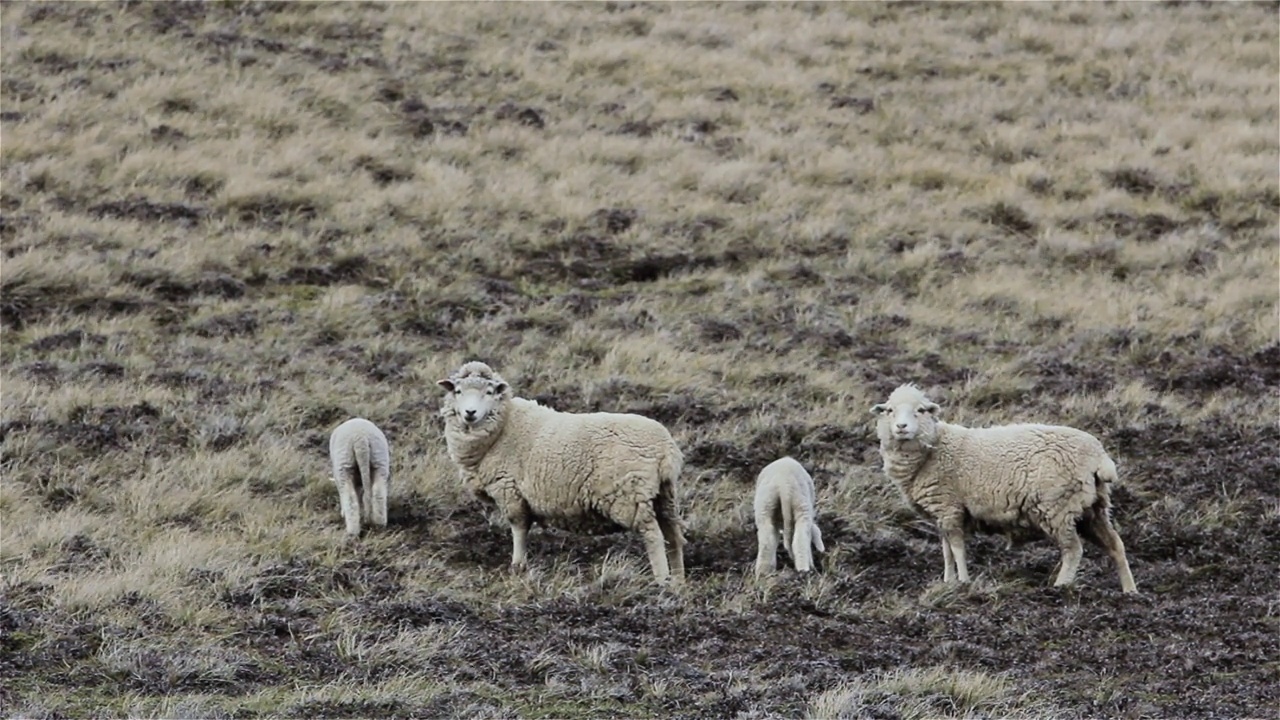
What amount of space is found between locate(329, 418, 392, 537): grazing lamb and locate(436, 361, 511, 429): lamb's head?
58cm

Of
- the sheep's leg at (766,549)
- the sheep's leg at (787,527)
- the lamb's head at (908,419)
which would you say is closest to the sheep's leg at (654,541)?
the sheep's leg at (766,549)

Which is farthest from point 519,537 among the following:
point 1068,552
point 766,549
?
point 1068,552

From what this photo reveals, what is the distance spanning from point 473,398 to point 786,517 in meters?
2.31

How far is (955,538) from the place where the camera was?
31.5 ft

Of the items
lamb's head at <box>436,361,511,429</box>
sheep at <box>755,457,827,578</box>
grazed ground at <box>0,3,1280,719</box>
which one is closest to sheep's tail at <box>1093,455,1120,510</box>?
grazed ground at <box>0,3,1280,719</box>

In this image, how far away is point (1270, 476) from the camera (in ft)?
37.8

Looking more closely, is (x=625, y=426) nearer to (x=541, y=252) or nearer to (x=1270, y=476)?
(x=1270, y=476)

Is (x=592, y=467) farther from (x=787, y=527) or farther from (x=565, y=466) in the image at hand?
(x=787, y=527)

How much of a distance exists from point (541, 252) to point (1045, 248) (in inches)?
269

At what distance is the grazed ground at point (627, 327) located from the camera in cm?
740

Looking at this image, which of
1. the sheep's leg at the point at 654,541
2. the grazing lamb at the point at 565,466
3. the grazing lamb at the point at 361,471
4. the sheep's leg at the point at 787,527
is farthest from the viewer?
the grazing lamb at the point at 361,471

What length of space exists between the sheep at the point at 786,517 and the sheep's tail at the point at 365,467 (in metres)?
2.76

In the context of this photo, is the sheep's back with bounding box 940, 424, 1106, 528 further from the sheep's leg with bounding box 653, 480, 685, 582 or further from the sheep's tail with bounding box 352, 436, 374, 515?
the sheep's tail with bounding box 352, 436, 374, 515

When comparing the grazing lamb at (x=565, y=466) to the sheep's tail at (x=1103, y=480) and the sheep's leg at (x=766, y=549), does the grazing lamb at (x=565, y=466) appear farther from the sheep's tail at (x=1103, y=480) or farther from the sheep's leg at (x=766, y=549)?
the sheep's tail at (x=1103, y=480)
